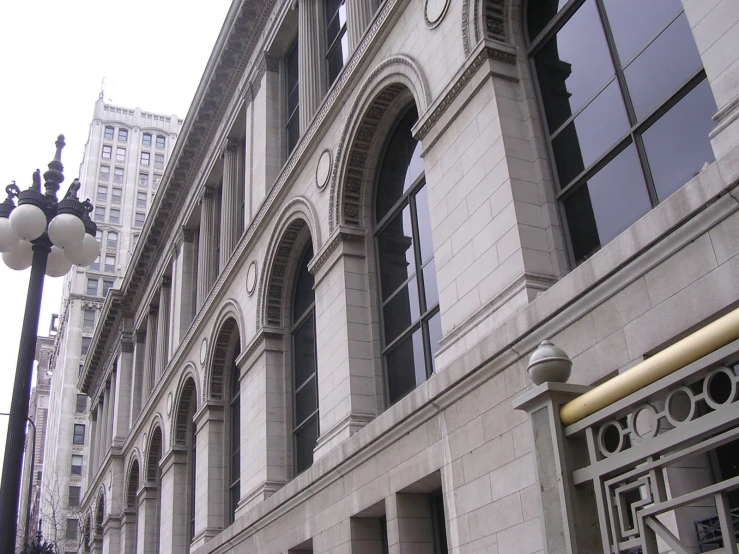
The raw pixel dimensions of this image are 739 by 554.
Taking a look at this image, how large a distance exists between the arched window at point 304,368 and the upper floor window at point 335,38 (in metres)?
4.41

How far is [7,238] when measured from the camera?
1149 cm

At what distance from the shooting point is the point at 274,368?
20.9 metres

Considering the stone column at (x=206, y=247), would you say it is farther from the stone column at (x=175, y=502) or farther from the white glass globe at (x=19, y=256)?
the white glass globe at (x=19, y=256)

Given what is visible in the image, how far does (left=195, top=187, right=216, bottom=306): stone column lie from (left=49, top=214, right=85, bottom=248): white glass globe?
1676 centimetres

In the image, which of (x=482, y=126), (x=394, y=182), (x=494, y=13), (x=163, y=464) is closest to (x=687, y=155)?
(x=482, y=126)

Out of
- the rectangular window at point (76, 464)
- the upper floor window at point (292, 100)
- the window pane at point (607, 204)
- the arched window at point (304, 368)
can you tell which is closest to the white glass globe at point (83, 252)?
the window pane at point (607, 204)

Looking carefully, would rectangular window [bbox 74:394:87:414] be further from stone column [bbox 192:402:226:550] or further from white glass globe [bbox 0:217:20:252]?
white glass globe [bbox 0:217:20:252]

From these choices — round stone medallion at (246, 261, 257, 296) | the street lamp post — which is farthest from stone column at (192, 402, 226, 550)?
the street lamp post

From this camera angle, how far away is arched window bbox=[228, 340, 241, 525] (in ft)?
78.0

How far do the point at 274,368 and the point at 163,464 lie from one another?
435 inches

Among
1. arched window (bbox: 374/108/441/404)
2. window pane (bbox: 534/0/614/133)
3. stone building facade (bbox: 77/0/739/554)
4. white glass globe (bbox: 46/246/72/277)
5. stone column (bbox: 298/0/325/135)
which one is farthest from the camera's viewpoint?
stone column (bbox: 298/0/325/135)

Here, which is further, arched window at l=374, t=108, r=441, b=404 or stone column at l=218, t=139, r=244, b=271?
stone column at l=218, t=139, r=244, b=271

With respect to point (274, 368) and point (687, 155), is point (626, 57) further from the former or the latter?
point (274, 368)

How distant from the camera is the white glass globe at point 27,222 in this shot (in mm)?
11188
